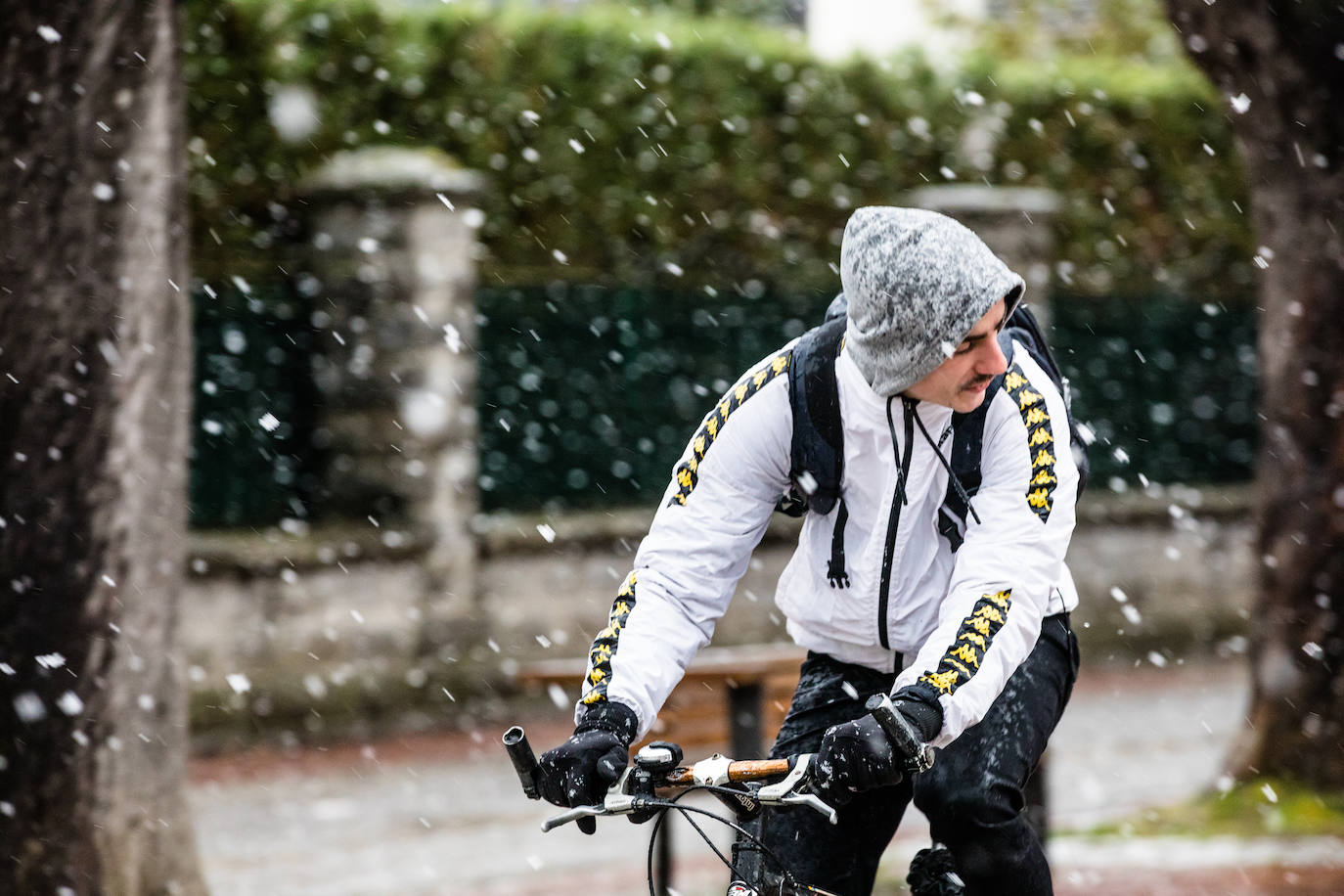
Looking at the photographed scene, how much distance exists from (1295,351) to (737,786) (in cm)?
527

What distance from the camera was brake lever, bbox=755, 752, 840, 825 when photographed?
8.32 ft

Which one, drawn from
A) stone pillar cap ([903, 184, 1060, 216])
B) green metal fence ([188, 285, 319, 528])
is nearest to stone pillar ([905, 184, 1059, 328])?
stone pillar cap ([903, 184, 1060, 216])

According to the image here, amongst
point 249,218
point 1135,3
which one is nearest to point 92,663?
point 249,218

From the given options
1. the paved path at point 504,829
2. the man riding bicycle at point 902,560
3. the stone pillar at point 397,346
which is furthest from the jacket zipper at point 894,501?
the stone pillar at point 397,346

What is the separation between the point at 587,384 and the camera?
1036 centimetres

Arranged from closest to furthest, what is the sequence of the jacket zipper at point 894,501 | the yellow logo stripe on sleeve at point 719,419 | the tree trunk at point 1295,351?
the jacket zipper at point 894,501
the yellow logo stripe on sleeve at point 719,419
the tree trunk at point 1295,351

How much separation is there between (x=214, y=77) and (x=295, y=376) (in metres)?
1.90

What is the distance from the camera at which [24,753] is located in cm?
535

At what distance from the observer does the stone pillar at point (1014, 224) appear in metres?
11.4

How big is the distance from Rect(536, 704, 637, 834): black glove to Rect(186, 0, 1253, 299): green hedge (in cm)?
736

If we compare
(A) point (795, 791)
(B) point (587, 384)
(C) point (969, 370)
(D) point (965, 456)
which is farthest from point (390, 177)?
(A) point (795, 791)

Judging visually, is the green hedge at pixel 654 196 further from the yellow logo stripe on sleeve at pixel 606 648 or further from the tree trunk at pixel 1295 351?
the yellow logo stripe on sleeve at pixel 606 648

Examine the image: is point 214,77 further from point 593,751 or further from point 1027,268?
point 593,751

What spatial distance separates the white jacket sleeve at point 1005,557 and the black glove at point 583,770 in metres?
0.52
